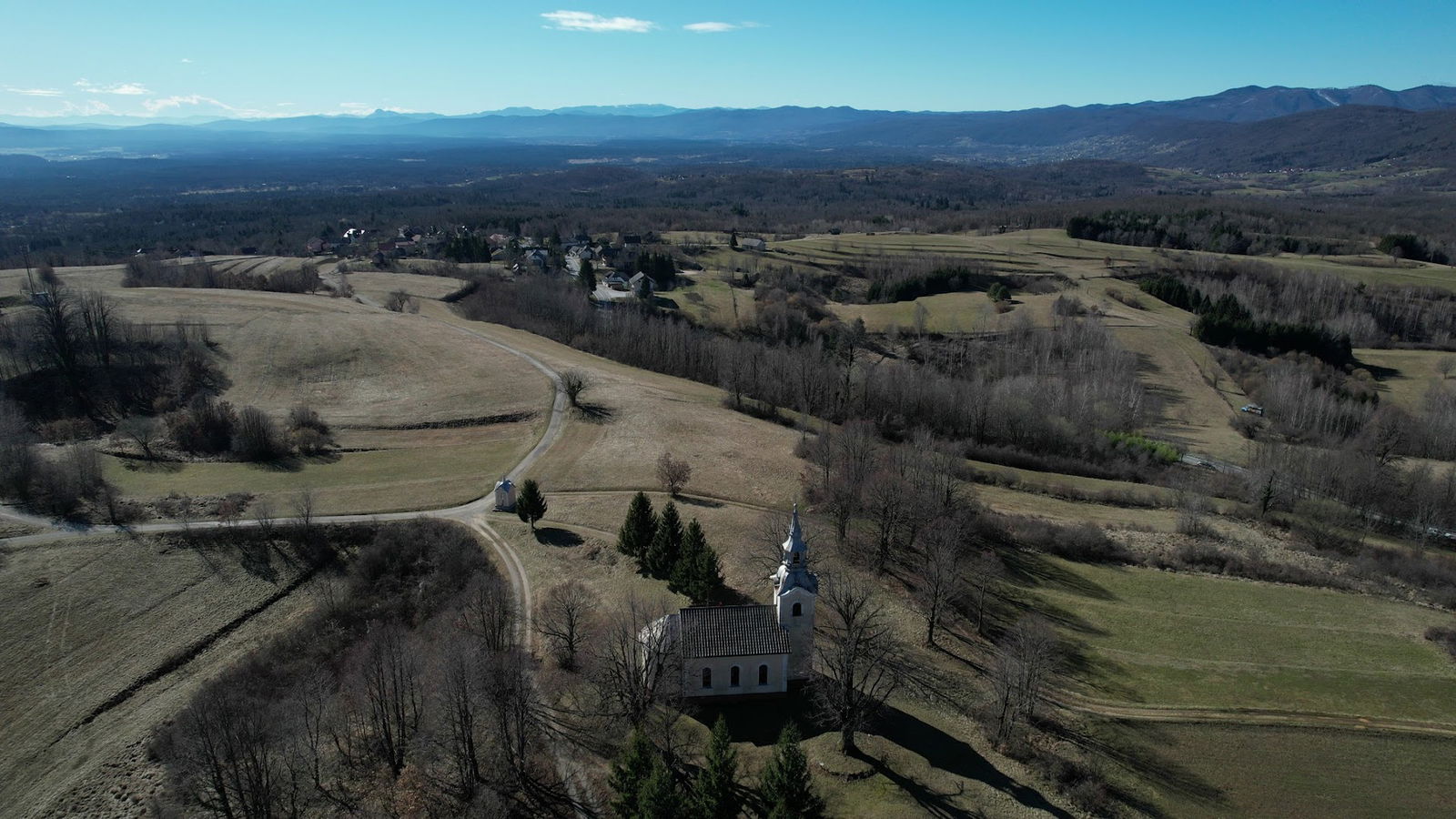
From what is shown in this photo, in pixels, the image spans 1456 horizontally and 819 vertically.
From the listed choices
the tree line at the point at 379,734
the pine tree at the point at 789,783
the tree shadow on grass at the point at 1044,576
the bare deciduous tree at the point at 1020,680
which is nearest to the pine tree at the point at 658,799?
the pine tree at the point at 789,783

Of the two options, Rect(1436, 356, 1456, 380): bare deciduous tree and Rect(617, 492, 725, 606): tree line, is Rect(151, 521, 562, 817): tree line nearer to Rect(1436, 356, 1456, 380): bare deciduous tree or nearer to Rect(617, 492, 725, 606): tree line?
Rect(617, 492, 725, 606): tree line

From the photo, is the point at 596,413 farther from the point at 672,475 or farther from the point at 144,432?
the point at 144,432

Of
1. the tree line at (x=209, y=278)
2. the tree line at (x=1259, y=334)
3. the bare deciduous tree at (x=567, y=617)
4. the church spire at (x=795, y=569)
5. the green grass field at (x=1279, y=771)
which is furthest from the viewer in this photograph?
the tree line at (x=209, y=278)

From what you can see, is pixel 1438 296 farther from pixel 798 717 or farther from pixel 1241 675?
pixel 798 717

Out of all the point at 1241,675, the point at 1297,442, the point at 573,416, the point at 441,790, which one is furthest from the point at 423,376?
the point at 1297,442

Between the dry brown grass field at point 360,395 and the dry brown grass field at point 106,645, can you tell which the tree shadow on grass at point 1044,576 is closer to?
the dry brown grass field at point 360,395

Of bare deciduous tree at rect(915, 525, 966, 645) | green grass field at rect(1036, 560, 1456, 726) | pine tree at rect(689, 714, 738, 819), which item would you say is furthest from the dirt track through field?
green grass field at rect(1036, 560, 1456, 726)
